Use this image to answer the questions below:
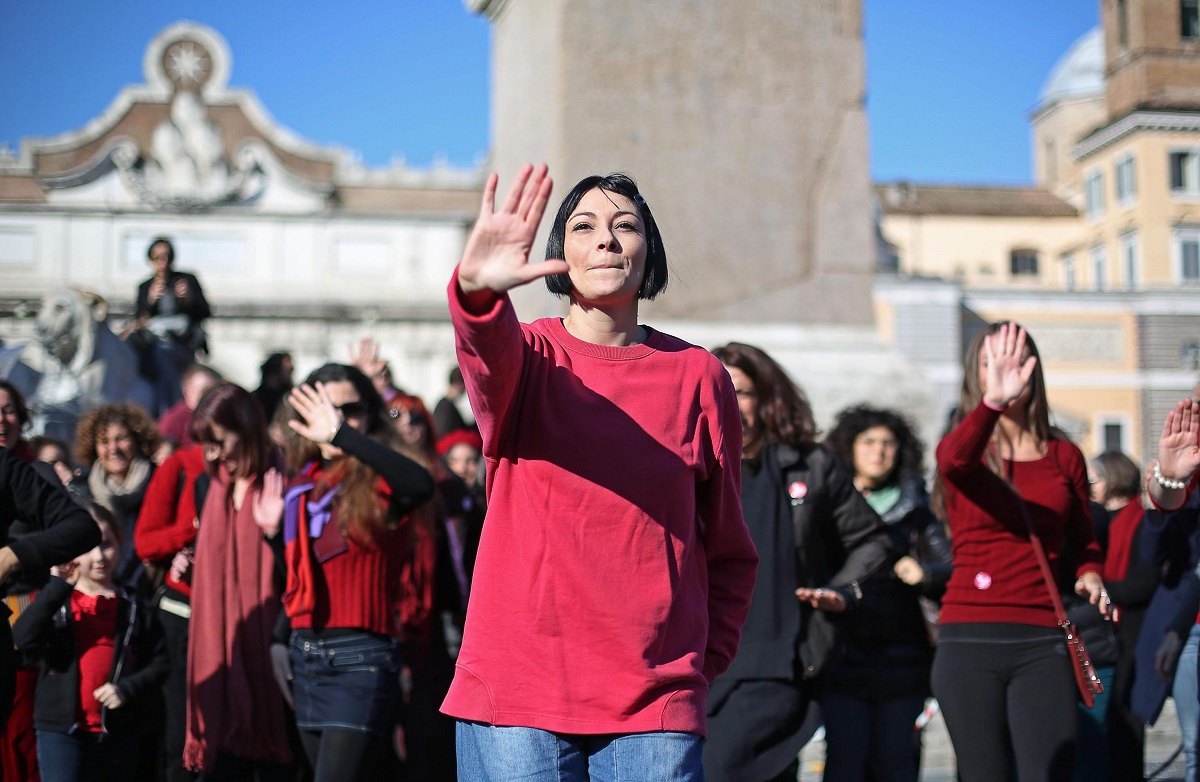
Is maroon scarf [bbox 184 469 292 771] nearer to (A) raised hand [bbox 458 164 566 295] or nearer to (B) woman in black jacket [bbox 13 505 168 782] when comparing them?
(B) woman in black jacket [bbox 13 505 168 782]

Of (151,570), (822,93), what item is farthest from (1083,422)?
(151,570)

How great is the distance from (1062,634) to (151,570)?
3.37 metres

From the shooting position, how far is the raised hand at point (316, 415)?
172 inches

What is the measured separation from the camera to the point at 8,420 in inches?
190

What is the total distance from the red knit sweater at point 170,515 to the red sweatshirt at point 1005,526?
2.67 metres

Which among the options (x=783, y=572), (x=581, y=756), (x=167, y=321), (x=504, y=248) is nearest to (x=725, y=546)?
(x=581, y=756)

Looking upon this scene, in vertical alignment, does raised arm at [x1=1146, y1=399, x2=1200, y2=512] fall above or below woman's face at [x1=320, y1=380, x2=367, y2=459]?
below

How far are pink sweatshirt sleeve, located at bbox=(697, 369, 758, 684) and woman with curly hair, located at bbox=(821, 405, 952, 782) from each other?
1944mm

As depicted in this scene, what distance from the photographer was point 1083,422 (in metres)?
45.5

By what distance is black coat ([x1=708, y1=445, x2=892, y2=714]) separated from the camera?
14.1 ft

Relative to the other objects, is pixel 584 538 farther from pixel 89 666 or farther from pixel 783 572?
pixel 89 666

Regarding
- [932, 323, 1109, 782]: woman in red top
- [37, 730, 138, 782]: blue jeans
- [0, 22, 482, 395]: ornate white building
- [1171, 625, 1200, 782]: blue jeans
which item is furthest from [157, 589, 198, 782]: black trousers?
[0, 22, 482, 395]: ornate white building

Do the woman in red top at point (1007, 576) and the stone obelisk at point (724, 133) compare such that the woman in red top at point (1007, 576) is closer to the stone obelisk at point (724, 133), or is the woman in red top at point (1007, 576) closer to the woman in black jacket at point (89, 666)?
the woman in black jacket at point (89, 666)

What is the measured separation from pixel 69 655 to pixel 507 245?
295cm
